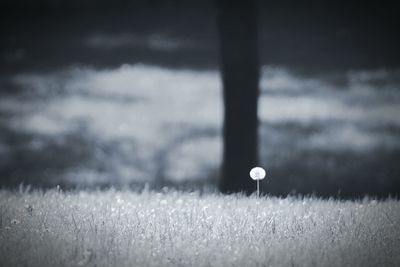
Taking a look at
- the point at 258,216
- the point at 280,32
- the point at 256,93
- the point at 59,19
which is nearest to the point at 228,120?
the point at 256,93

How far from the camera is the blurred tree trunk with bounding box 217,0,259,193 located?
35.6 ft

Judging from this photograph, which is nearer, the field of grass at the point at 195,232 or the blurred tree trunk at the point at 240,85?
the field of grass at the point at 195,232

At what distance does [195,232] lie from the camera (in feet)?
24.2

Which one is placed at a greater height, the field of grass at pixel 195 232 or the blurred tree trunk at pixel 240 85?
the blurred tree trunk at pixel 240 85

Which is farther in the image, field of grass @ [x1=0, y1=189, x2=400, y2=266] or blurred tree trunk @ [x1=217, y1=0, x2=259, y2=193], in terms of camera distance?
blurred tree trunk @ [x1=217, y1=0, x2=259, y2=193]

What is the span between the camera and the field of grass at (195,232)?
21.1 feet

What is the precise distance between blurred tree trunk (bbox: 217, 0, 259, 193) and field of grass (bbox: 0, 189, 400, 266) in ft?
3.95

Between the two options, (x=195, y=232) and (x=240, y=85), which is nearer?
(x=195, y=232)

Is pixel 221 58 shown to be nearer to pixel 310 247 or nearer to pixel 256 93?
pixel 256 93

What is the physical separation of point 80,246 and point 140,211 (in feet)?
6.32

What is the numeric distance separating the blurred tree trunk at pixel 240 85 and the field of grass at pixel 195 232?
120 cm

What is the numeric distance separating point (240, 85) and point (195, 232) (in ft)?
13.6

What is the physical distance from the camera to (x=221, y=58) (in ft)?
36.1

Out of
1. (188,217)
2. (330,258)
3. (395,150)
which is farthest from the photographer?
(395,150)
